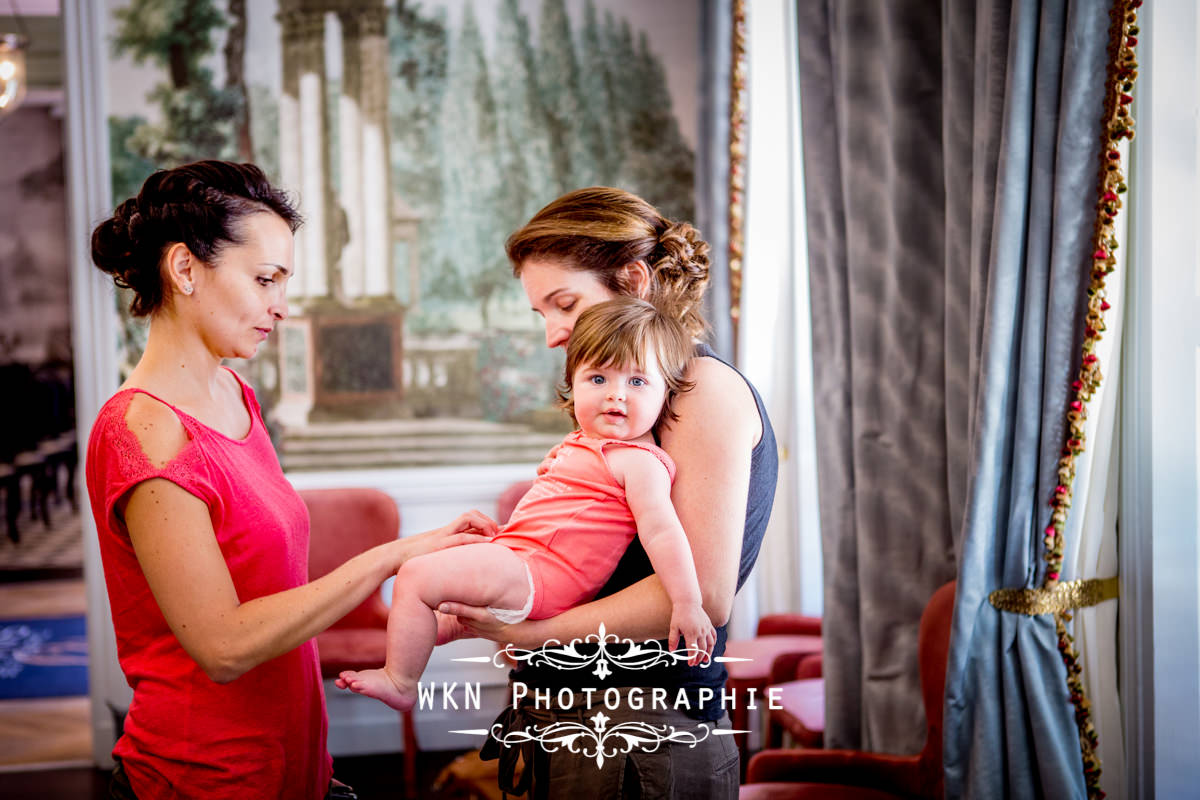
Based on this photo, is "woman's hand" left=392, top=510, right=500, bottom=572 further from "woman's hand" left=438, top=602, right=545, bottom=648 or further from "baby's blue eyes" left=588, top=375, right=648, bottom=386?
"baby's blue eyes" left=588, top=375, right=648, bottom=386

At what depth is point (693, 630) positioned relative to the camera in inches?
52.0

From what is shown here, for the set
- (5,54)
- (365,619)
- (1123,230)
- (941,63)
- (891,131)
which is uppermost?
(5,54)

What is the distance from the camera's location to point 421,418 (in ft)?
14.7

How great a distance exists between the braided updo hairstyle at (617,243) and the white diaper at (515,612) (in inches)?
18.3

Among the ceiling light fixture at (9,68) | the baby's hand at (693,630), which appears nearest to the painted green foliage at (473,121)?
the ceiling light fixture at (9,68)

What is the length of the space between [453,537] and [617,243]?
52cm

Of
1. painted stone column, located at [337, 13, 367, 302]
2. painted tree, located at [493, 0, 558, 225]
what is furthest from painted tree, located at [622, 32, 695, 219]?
painted stone column, located at [337, 13, 367, 302]

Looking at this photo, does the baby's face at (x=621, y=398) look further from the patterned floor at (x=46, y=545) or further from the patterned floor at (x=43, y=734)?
the patterned floor at (x=46, y=545)

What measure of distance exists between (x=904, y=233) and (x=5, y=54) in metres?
4.28

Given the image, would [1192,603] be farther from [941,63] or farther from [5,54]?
[5,54]

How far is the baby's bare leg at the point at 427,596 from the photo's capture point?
1.40m

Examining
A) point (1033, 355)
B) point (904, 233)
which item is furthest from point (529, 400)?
point (1033, 355)

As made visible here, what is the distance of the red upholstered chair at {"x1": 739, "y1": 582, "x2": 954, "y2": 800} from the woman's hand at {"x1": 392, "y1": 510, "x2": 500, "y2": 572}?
1156 millimetres

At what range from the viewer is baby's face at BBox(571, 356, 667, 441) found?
1.41 metres
